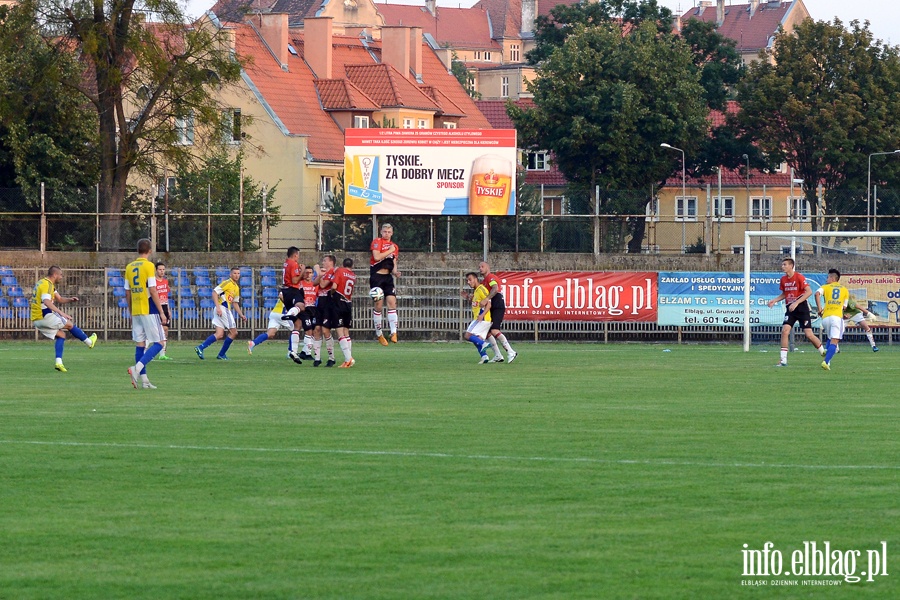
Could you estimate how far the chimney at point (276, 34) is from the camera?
75812mm

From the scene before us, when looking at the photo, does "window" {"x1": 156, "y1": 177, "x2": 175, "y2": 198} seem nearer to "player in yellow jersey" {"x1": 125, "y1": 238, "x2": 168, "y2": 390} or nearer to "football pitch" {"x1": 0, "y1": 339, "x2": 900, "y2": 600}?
"player in yellow jersey" {"x1": 125, "y1": 238, "x2": 168, "y2": 390}

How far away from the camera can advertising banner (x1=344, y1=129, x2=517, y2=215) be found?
43.7 meters

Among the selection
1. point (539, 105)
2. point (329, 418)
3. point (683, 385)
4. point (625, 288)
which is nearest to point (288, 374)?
point (683, 385)

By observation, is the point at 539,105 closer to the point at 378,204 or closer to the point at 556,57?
the point at 556,57

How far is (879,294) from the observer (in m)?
35.8

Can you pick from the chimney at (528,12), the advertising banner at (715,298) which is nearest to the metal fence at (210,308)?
the advertising banner at (715,298)

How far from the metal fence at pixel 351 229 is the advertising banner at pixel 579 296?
337cm

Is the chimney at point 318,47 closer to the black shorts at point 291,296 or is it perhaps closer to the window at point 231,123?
the window at point 231,123

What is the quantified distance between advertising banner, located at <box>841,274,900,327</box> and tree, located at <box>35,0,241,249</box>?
21.5 m

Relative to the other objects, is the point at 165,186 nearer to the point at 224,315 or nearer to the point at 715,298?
the point at 715,298

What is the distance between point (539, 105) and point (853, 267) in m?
34.8

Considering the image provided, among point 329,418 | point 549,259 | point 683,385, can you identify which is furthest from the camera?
point 549,259

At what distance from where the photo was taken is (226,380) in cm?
2144

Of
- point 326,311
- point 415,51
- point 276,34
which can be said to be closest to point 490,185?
point 326,311
